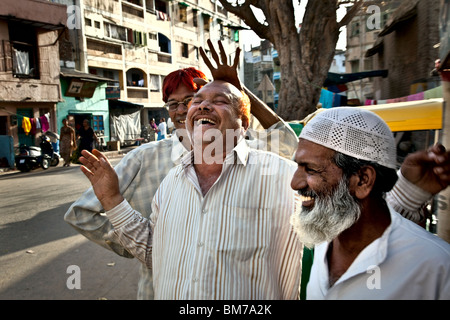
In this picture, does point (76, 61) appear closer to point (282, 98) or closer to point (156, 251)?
point (282, 98)

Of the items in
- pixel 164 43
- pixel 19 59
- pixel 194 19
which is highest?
pixel 194 19

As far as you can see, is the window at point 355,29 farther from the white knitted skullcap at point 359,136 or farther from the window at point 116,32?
the white knitted skullcap at point 359,136

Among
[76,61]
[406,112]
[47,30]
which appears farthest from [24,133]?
[406,112]

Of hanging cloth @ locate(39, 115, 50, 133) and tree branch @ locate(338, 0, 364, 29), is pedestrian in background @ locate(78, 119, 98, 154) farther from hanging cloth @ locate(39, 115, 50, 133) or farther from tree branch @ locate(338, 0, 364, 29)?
tree branch @ locate(338, 0, 364, 29)

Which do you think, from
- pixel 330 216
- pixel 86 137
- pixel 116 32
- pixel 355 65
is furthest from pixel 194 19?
pixel 330 216

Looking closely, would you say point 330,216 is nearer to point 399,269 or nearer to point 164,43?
point 399,269

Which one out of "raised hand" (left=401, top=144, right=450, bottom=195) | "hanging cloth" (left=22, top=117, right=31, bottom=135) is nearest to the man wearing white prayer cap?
"raised hand" (left=401, top=144, right=450, bottom=195)

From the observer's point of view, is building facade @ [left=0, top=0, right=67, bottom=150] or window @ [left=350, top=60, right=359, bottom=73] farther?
window @ [left=350, top=60, right=359, bottom=73]

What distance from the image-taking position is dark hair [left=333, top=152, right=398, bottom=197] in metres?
1.33

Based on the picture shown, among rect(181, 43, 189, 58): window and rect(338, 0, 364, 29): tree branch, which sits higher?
rect(181, 43, 189, 58): window

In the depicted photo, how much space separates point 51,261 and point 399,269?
447 cm

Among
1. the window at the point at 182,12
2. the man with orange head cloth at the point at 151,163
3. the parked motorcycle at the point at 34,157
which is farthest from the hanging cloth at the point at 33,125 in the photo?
the window at the point at 182,12

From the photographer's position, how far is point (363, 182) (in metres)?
1.34
